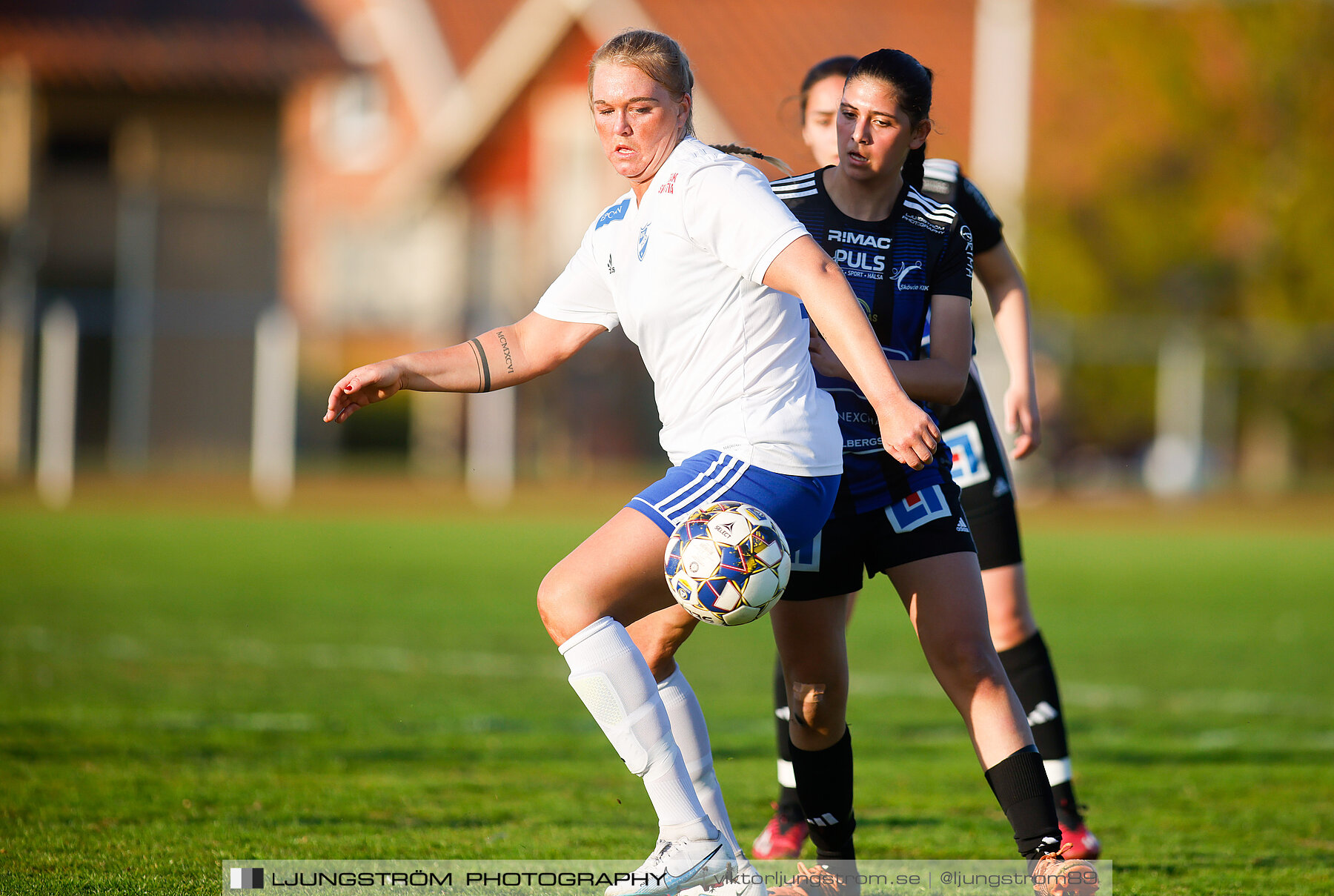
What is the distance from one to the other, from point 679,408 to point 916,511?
2.43ft

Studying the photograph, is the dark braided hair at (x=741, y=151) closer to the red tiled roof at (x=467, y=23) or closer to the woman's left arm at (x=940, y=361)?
the woman's left arm at (x=940, y=361)

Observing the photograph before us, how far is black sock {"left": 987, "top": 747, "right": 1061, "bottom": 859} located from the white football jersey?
0.93 m

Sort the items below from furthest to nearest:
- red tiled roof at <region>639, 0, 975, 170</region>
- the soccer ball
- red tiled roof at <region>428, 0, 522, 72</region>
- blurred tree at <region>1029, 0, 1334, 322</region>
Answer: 1. red tiled roof at <region>428, 0, 522, 72</region>
2. red tiled roof at <region>639, 0, 975, 170</region>
3. blurred tree at <region>1029, 0, 1334, 322</region>
4. the soccer ball

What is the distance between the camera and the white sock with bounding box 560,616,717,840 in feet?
11.7

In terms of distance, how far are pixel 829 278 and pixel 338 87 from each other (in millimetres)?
29477

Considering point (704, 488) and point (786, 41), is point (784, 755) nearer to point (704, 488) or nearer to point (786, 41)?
point (704, 488)

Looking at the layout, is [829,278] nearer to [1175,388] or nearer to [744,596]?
[744,596]

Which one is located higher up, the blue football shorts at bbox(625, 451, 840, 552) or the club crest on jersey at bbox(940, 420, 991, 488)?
the club crest on jersey at bbox(940, 420, 991, 488)

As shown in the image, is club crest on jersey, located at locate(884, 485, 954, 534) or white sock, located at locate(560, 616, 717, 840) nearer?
white sock, located at locate(560, 616, 717, 840)

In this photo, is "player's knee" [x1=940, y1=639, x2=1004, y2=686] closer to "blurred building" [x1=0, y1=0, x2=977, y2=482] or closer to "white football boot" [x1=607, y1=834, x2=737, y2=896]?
"white football boot" [x1=607, y1=834, x2=737, y2=896]

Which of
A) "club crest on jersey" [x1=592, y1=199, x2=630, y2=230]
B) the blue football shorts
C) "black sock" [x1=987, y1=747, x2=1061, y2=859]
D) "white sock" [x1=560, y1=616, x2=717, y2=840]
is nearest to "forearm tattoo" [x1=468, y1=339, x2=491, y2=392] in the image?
"club crest on jersey" [x1=592, y1=199, x2=630, y2=230]

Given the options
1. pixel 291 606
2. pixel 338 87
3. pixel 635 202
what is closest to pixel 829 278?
pixel 635 202

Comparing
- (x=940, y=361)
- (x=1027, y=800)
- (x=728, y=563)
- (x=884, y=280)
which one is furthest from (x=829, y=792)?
(x=884, y=280)

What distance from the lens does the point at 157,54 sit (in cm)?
2544
